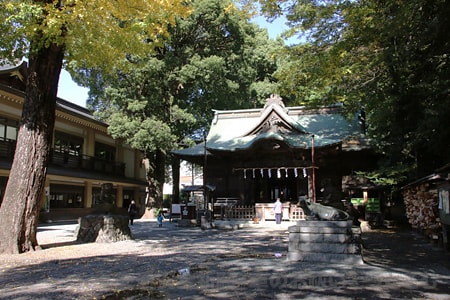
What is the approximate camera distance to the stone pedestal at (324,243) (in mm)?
8188

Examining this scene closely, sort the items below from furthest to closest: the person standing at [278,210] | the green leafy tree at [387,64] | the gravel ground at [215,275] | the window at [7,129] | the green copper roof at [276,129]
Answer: the green copper roof at [276,129]
the window at [7,129]
the person standing at [278,210]
the green leafy tree at [387,64]
the gravel ground at [215,275]

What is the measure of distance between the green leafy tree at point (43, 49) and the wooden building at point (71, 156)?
1036cm

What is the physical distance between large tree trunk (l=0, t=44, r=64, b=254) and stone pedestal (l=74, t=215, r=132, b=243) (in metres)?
2.46

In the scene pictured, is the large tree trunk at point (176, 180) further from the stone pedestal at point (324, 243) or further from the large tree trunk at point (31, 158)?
the stone pedestal at point (324, 243)

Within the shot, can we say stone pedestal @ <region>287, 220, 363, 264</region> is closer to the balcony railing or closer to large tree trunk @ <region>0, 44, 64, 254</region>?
large tree trunk @ <region>0, 44, 64, 254</region>

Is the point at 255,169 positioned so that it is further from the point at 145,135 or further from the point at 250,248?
the point at 250,248

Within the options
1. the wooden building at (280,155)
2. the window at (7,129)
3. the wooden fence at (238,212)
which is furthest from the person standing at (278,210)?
the window at (7,129)

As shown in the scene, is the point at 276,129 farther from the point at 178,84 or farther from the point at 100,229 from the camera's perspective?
the point at 100,229

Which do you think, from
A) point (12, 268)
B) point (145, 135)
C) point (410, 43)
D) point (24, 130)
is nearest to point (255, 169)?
point (145, 135)

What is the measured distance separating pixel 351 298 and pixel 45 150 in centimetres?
891

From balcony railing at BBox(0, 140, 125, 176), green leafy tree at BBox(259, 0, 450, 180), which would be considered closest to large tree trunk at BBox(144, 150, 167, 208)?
balcony railing at BBox(0, 140, 125, 176)

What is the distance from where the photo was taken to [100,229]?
12.8 metres

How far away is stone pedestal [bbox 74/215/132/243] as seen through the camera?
12.7 metres

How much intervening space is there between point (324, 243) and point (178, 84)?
22.4 m
